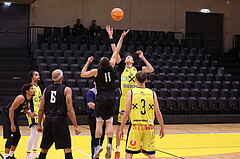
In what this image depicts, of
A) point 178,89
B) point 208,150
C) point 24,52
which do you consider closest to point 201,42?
point 178,89

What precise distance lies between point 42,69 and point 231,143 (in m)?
8.57

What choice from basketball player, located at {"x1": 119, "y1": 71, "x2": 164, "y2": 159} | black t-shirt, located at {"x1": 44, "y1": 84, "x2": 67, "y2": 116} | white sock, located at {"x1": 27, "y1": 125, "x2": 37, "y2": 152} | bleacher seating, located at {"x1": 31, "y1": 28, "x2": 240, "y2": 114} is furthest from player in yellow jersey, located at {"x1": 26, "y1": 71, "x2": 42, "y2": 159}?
bleacher seating, located at {"x1": 31, "y1": 28, "x2": 240, "y2": 114}

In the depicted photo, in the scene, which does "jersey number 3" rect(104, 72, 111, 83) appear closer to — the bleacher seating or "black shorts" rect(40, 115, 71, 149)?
"black shorts" rect(40, 115, 71, 149)

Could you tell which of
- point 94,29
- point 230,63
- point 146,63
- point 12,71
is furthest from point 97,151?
point 230,63

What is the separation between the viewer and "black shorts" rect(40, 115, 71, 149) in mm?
6773

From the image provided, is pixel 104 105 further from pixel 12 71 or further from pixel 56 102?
pixel 12 71

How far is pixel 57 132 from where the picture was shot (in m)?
6.78

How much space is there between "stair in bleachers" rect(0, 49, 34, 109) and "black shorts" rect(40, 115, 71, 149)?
1025cm

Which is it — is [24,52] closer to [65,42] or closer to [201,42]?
[65,42]

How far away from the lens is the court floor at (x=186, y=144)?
972 centimetres

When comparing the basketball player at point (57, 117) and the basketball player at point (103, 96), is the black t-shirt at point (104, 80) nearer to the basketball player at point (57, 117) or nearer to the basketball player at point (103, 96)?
the basketball player at point (103, 96)

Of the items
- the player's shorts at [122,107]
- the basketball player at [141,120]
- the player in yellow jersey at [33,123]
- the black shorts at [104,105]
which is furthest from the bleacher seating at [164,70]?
the basketball player at [141,120]

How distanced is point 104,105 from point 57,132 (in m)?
1.36

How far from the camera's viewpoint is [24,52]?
67.7 ft
